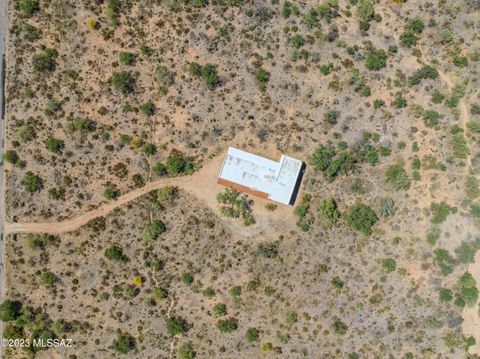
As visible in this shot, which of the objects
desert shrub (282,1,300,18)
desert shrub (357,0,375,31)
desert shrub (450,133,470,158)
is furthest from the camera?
desert shrub (357,0,375,31)

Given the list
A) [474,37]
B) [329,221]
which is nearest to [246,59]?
[329,221]

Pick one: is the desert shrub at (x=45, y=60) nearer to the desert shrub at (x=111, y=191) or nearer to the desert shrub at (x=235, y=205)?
the desert shrub at (x=111, y=191)

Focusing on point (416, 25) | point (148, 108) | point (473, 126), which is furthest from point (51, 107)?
point (473, 126)

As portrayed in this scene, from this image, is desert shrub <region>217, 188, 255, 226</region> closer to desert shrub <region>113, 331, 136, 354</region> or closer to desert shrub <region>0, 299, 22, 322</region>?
desert shrub <region>113, 331, 136, 354</region>

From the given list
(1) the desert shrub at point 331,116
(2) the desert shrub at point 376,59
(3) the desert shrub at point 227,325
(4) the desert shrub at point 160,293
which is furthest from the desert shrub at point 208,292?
(2) the desert shrub at point 376,59

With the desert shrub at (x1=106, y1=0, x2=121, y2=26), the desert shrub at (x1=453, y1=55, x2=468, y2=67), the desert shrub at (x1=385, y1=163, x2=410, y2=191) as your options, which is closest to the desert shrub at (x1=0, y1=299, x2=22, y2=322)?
the desert shrub at (x1=106, y1=0, x2=121, y2=26)

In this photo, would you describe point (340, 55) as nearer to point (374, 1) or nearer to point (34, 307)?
point (374, 1)
